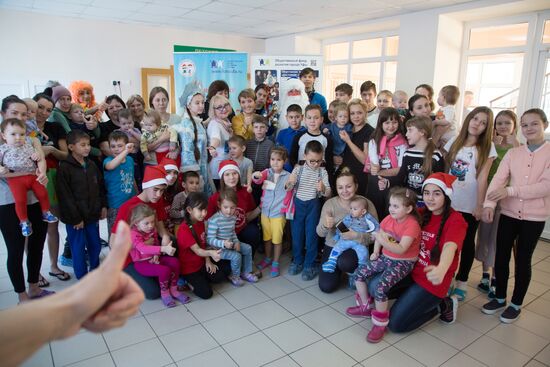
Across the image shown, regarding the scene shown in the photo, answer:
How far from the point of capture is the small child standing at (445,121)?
3432 mm

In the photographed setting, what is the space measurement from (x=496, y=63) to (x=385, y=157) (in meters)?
3.68

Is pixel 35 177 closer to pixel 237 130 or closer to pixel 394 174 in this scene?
pixel 237 130

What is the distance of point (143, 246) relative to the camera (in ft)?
8.58

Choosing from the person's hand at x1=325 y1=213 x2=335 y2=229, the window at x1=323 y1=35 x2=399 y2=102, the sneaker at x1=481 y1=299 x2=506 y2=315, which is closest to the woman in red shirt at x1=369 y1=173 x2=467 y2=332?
the sneaker at x1=481 y1=299 x2=506 y2=315

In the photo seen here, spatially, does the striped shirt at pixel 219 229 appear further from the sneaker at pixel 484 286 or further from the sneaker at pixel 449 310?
the sneaker at pixel 484 286

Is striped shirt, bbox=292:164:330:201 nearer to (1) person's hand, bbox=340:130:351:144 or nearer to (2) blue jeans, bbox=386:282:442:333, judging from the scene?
(1) person's hand, bbox=340:130:351:144

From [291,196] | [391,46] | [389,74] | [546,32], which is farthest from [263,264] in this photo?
[391,46]

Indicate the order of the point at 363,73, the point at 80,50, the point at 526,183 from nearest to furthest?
the point at 526,183
the point at 80,50
the point at 363,73

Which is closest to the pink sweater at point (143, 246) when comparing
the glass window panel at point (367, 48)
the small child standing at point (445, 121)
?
the small child standing at point (445, 121)

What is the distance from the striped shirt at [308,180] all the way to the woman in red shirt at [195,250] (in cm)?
87

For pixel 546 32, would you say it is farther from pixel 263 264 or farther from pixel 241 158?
pixel 263 264

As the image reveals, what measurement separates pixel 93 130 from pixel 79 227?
0.95 metres

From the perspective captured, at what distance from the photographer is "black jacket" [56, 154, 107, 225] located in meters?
2.72

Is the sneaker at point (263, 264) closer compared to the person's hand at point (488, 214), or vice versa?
the person's hand at point (488, 214)
